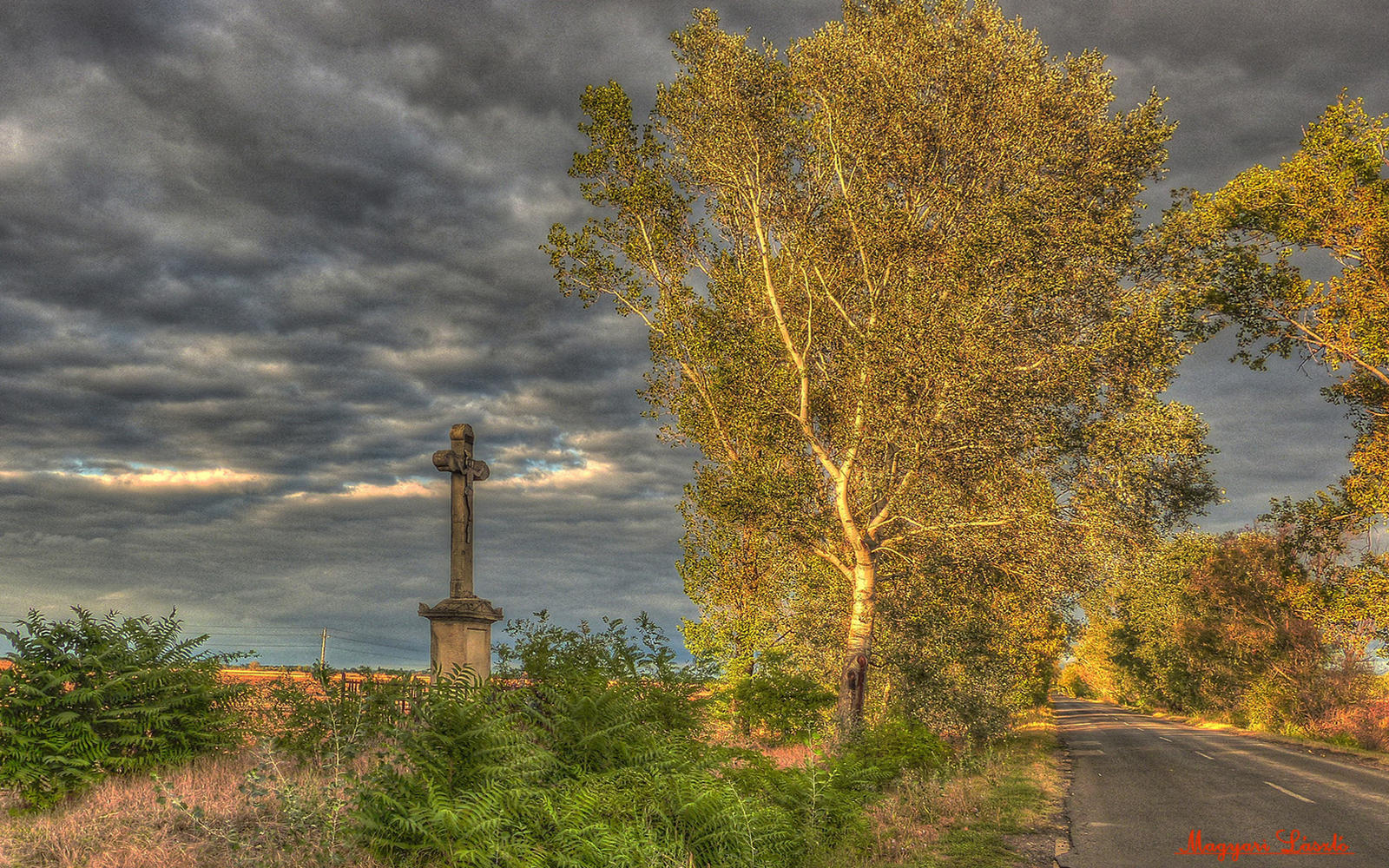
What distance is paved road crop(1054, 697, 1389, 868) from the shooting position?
992 cm

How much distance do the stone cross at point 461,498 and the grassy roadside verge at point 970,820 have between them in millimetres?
6983

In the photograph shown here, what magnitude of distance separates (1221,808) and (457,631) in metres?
13.4

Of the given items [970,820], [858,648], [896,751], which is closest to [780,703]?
[858,648]

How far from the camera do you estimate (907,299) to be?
56.1ft

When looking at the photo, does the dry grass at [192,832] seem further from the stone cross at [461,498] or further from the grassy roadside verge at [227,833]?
the stone cross at [461,498]

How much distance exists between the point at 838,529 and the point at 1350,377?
15920mm

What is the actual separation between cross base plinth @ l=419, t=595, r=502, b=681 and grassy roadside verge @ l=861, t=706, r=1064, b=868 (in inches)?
242

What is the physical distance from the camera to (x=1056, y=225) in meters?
16.8

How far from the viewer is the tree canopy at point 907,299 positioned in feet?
54.1

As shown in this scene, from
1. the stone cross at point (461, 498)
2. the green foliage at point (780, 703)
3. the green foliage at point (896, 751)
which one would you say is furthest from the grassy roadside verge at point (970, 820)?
the stone cross at point (461, 498)

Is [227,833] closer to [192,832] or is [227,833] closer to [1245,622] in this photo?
[192,832]

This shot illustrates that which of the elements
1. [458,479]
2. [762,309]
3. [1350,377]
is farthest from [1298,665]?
[458,479]
